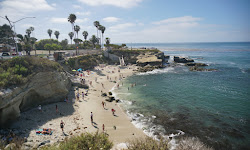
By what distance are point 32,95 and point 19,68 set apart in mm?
4517

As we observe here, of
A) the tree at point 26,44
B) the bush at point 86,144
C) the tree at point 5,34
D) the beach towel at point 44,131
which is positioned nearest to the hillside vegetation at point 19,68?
the beach towel at point 44,131

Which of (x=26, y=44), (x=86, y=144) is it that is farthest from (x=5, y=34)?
(x=86, y=144)

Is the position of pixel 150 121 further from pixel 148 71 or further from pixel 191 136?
pixel 148 71

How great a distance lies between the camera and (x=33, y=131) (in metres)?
16.5

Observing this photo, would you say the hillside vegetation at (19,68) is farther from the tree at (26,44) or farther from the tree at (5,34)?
Answer: the tree at (5,34)

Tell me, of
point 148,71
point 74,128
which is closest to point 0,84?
point 74,128

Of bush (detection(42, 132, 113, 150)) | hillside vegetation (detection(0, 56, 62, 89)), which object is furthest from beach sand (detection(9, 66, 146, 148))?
bush (detection(42, 132, 113, 150))

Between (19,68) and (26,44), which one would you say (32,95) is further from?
(26,44)

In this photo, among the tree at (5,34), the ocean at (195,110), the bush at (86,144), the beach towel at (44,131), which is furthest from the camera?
the tree at (5,34)

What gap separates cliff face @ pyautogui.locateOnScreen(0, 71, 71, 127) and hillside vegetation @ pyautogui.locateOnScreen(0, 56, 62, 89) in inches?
35.8

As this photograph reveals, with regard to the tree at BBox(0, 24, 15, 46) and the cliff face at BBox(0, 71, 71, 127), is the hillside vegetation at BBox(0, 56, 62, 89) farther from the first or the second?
the tree at BBox(0, 24, 15, 46)

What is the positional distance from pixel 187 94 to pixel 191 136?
1512cm

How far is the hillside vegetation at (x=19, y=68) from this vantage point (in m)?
18.1

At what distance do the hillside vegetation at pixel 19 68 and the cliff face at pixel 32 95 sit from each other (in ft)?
2.98
